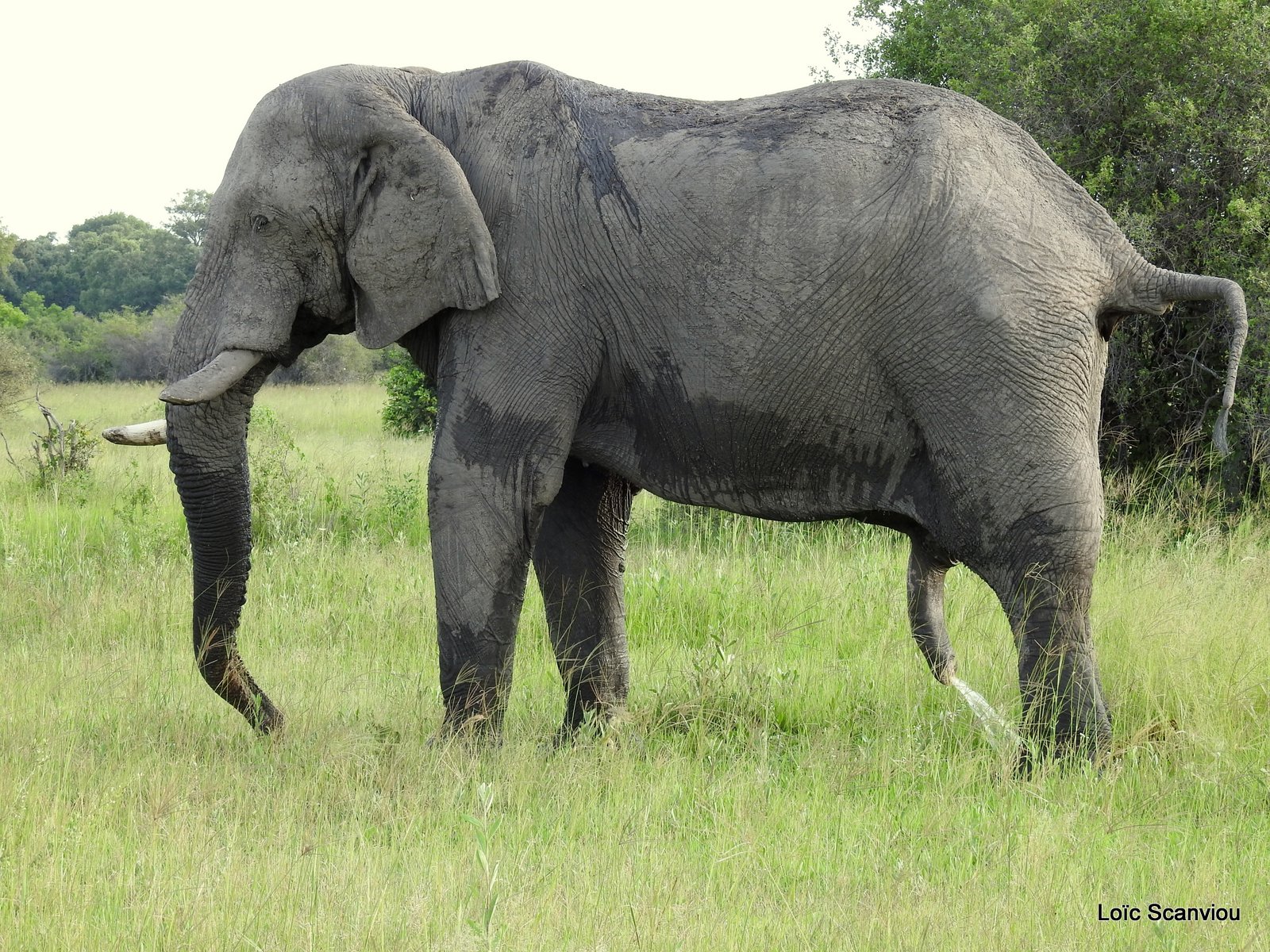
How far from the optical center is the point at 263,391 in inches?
1103

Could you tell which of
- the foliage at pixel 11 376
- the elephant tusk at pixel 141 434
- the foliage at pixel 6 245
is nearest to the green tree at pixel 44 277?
the foliage at pixel 6 245

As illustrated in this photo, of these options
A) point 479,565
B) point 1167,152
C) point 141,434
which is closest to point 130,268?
point 1167,152

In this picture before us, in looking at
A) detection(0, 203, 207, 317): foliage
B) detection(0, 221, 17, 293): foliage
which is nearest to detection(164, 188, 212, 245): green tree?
detection(0, 203, 207, 317): foliage

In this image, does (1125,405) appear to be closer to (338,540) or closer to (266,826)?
(338,540)

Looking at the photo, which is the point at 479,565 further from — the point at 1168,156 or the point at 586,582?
the point at 1168,156

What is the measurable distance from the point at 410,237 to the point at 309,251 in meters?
0.44

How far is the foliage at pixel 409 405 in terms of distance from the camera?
1839 cm

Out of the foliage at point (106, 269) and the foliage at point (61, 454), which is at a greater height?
the foliage at point (106, 269)

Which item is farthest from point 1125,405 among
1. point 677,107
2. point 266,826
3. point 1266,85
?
point 266,826

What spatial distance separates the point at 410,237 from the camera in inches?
186

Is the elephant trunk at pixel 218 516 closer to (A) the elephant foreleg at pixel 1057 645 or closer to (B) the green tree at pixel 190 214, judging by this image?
(A) the elephant foreleg at pixel 1057 645

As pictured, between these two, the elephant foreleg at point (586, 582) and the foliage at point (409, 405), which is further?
the foliage at point (409, 405)

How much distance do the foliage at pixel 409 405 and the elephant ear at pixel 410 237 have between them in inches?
530

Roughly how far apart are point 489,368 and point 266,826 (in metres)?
1.71
